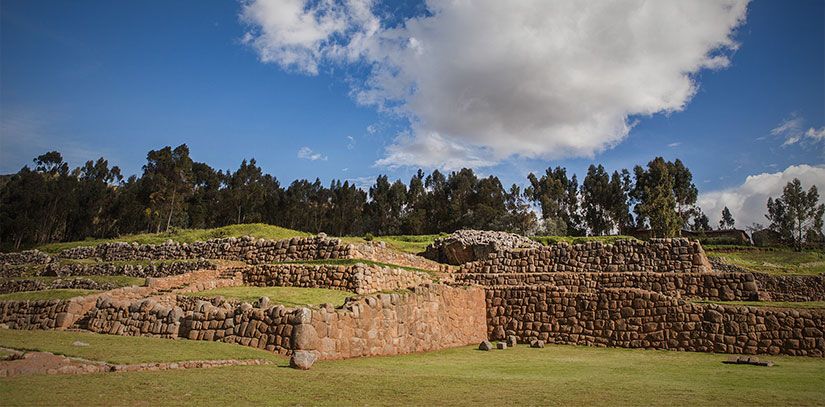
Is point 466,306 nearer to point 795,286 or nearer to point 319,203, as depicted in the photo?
point 795,286

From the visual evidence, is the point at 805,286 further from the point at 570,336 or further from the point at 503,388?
the point at 503,388

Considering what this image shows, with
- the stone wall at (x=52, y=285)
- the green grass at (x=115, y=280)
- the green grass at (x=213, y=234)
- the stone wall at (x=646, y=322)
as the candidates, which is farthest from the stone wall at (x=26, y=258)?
the stone wall at (x=646, y=322)

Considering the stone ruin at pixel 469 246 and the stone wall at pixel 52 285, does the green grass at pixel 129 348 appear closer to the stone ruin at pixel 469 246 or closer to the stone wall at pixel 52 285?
the stone wall at pixel 52 285

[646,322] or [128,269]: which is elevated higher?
[128,269]

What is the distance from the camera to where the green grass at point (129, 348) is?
9.51m

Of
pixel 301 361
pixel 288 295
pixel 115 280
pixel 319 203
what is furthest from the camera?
pixel 319 203

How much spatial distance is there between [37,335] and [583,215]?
70645 millimetres

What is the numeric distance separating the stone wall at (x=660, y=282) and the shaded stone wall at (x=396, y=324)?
10.2 ft

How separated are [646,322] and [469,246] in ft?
50.4

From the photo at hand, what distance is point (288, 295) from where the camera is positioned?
15930 mm

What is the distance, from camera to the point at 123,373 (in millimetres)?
8211

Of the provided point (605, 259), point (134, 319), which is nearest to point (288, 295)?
point (134, 319)

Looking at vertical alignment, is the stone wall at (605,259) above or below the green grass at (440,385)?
above

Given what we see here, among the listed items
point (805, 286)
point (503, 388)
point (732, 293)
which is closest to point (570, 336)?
point (732, 293)
